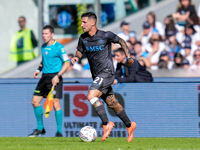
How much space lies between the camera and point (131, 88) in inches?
386

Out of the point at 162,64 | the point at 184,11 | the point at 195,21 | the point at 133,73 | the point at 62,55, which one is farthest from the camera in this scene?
the point at 184,11

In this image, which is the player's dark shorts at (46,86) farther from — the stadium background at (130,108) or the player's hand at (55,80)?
the stadium background at (130,108)

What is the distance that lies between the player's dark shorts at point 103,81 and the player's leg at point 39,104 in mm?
2234

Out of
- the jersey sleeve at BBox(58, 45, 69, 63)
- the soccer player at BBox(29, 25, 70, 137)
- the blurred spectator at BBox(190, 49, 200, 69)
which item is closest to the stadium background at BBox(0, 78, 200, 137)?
the soccer player at BBox(29, 25, 70, 137)

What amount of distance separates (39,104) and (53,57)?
1.07 m

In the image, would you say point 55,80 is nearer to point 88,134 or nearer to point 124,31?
point 88,134

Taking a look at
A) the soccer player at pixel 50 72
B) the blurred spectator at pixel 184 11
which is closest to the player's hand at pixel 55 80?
the soccer player at pixel 50 72

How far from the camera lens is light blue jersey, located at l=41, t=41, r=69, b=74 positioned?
9102mm

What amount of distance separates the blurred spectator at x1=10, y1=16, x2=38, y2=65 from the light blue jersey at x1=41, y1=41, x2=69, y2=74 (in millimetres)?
3833

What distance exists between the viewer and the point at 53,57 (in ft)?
29.9

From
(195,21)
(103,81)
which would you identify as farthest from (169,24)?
(103,81)

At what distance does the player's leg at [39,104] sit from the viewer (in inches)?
362

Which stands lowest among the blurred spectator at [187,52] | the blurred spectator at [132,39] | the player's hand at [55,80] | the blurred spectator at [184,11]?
the player's hand at [55,80]

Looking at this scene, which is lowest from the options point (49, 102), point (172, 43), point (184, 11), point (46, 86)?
point (49, 102)
